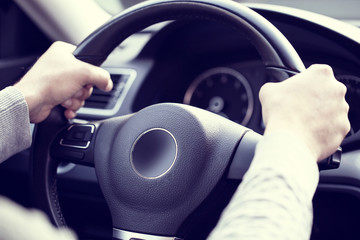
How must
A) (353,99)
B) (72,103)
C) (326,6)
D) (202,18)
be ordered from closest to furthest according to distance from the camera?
1. (202,18)
2. (72,103)
3. (353,99)
4. (326,6)

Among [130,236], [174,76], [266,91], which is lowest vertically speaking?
[130,236]

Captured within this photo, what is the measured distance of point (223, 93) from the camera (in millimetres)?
1302

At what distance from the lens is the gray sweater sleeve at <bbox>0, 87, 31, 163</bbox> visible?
32.9 inches

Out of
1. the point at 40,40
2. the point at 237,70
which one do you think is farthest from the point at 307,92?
the point at 40,40

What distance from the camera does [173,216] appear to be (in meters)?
0.80

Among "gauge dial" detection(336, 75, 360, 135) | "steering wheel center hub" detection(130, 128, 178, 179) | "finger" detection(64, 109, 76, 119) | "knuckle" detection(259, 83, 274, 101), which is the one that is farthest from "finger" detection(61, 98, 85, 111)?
"gauge dial" detection(336, 75, 360, 135)

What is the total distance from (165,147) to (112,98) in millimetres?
454

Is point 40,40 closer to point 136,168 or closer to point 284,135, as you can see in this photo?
point 136,168

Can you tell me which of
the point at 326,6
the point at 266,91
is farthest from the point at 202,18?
the point at 326,6

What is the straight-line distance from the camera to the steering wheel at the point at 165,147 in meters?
0.78

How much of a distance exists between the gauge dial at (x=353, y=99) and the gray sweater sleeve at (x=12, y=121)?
2.01ft

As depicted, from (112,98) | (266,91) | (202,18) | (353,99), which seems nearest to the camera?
(266,91)

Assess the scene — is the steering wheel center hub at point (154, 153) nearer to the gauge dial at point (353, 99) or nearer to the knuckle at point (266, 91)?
the knuckle at point (266, 91)

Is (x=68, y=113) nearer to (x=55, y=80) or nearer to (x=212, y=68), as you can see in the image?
(x=55, y=80)
